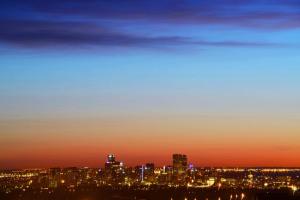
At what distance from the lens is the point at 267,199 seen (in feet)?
502

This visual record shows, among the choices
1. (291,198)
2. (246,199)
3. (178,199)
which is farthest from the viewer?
(178,199)

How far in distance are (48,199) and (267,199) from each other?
1988 inches

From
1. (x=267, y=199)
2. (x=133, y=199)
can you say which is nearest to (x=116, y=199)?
(x=133, y=199)

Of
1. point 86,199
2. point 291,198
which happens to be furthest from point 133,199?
point 291,198

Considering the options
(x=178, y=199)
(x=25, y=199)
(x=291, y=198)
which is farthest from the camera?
(x=178, y=199)

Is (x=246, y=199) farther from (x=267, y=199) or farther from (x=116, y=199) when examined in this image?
(x=116, y=199)

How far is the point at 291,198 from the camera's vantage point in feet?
490

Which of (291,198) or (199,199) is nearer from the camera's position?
(291,198)

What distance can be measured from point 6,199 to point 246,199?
4434 cm

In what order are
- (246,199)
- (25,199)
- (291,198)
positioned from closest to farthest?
(291,198)
(246,199)
(25,199)

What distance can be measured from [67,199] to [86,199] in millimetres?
13903

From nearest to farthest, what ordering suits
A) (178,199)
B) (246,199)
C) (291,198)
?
(291,198) < (246,199) < (178,199)

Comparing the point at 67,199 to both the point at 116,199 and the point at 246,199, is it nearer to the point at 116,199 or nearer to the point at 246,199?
the point at 116,199

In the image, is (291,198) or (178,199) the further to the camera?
(178,199)
